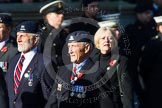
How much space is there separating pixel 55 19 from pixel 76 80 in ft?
5.88

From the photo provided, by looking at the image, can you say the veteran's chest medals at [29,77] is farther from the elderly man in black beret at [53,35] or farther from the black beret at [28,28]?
the elderly man in black beret at [53,35]

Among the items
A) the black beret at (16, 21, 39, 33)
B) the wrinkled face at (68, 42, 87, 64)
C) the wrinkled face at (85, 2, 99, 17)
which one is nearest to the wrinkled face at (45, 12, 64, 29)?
the wrinkled face at (85, 2, 99, 17)

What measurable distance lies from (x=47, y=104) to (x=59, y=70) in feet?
1.36

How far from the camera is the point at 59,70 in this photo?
759 centimetres

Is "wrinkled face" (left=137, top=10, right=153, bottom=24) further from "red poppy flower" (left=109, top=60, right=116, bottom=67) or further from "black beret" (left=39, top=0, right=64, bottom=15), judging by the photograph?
"red poppy flower" (left=109, top=60, right=116, bottom=67)

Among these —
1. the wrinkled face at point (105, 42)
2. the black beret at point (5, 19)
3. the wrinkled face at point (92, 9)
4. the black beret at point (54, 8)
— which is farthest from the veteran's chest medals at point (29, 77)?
the wrinkled face at point (92, 9)

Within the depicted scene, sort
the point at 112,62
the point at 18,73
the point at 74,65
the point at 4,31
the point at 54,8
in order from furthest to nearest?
1. the point at 54,8
2. the point at 4,31
3. the point at 112,62
4. the point at 18,73
5. the point at 74,65

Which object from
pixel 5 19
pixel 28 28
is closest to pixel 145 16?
pixel 5 19

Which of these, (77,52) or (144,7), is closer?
(77,52)

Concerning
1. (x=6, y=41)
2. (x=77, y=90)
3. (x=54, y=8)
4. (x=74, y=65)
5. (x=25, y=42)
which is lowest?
(x=77, y=90)

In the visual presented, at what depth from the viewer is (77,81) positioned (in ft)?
24.2

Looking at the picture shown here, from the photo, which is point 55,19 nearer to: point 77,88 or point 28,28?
point 28,28

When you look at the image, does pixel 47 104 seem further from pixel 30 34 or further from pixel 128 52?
pixel 128 52

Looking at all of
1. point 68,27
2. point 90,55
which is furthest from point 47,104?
point 68,27
